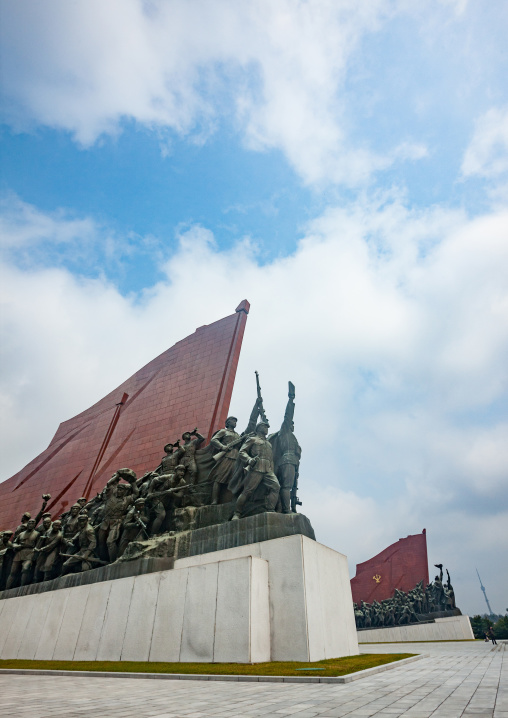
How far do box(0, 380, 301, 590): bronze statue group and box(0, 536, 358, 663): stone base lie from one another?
3.45ft

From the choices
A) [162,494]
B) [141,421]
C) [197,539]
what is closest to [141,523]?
[162,494]

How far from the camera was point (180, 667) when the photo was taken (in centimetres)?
499

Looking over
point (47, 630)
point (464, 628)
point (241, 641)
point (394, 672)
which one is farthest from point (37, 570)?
point (464, 628)

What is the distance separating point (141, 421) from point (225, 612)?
34.2 ft

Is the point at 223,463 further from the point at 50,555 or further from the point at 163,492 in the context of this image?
the point at 50,555

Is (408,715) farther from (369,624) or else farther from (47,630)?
(369,624)

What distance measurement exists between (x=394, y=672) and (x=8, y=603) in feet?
27.4

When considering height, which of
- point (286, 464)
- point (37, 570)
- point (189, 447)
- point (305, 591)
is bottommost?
point (305, 591)

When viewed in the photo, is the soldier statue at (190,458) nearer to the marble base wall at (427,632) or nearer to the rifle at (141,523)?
the rifle at (141,523)

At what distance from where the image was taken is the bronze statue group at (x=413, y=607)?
66.9 feet

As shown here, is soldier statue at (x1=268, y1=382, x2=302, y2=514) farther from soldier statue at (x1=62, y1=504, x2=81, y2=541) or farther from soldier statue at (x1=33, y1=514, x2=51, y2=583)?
soldier statue at (x1=33, y1=514, x2=51, y2=583)

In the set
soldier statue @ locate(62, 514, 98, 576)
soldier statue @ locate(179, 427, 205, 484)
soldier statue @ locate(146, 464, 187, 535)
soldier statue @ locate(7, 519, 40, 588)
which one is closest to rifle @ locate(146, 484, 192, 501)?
soldier statue @ locate(146, 464, 187, 535)

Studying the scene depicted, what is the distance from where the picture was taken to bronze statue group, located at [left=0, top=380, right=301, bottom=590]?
740 cm

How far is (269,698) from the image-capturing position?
9.87 ft
